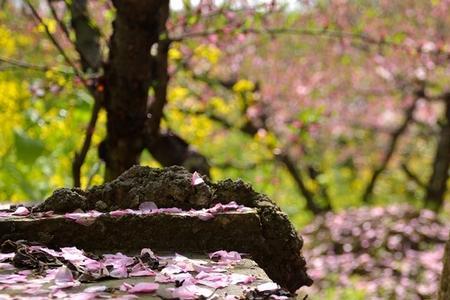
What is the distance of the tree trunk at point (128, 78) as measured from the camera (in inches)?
166

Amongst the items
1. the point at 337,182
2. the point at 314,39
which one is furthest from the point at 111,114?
the point at 337,182

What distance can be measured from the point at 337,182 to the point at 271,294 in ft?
58.4

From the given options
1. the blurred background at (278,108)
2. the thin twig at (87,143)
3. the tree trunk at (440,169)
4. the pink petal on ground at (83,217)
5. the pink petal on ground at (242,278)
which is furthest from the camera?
the tree trunk at (440,169)

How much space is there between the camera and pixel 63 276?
85.6 inches

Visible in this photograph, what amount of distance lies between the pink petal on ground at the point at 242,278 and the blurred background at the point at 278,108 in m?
2.30

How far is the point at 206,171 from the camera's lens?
594cm

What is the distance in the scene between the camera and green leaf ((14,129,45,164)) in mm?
6438

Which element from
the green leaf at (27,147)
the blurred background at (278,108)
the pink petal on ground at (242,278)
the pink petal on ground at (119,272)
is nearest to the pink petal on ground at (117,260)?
the pink petal on ground at (119,272)

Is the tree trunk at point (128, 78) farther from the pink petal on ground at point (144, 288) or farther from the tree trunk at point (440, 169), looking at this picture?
the tree trunk at point (440, 169)

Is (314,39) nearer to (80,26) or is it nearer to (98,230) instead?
(80,26)

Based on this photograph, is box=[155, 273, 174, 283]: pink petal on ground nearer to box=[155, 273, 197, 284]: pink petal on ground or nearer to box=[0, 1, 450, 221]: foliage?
box=[155, 273, 197, 284]: pink petal on ground

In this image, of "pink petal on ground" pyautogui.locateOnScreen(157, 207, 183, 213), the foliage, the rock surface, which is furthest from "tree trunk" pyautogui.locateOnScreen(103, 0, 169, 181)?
"pink petal on ground" pyautogui.locateOnScreen(157, 207, 183, 213)

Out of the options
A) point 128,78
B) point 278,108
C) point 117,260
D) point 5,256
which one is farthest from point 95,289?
point 278,108

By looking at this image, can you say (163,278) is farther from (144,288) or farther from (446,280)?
(446,280)
